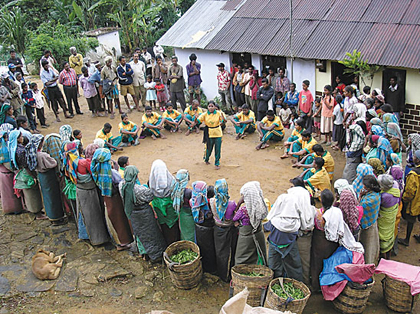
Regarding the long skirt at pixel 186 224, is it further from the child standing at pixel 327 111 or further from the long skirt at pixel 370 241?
the child standing at pixel 327 111

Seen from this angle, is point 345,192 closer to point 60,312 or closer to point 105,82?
point 60,312

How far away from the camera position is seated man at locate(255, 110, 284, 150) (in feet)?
33.3

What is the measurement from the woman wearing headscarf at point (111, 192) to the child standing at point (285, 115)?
5.34 m

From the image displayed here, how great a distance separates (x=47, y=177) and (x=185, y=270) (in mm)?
2980

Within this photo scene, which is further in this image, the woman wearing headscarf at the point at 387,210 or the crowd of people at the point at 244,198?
the woman wearing headscarf at the point at 387,210

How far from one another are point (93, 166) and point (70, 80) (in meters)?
6.46

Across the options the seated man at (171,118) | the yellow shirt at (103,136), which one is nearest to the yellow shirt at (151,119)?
the seated man at (171,118)

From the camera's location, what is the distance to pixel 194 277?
5.72 m

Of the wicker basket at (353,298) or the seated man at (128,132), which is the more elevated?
the seated man at (128,132)

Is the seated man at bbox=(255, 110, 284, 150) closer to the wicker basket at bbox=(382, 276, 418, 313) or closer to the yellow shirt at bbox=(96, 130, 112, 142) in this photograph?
the yellow shirt at bbox=(96, 130, 112, 142)

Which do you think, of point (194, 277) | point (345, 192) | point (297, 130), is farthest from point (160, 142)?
point (345, 192)

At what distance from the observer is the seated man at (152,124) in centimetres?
1115

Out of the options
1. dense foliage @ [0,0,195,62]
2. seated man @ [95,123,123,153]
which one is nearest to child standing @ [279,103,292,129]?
seated man @ [95,123,123,153]

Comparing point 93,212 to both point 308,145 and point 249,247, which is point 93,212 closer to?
point 249,247
